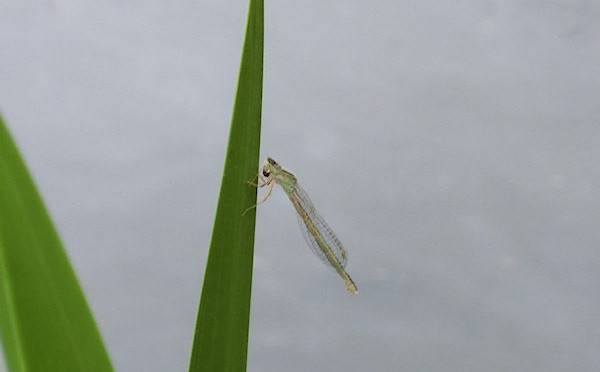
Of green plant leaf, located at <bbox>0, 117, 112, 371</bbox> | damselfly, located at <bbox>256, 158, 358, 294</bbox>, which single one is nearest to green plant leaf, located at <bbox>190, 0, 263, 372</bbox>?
green plant leaf, located at <bbox>0, 117, 112, 371</bbox>

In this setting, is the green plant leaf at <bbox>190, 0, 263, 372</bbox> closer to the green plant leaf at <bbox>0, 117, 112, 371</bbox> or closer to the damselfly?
the green plant leaf at <bbox>0, 117, 112, 371</bbox>

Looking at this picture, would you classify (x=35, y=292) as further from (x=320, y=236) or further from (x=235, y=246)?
(x=320, y=236)

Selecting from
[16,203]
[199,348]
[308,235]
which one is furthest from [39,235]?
[308,235]

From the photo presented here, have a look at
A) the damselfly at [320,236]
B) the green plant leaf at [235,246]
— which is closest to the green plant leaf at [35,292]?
the green plant leaf at [235,246]

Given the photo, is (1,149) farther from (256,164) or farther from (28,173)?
(256,164)

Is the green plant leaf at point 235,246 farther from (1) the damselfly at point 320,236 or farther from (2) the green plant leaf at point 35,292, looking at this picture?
(1) the damselfly at point 320,236
